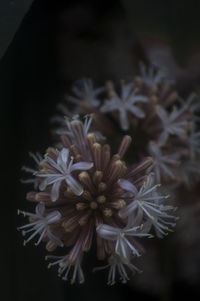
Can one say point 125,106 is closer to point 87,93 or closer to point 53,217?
point 87,93

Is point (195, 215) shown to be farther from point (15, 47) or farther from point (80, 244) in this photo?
point (15, 47)

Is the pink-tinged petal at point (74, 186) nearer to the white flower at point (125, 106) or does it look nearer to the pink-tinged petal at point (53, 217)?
the pink-tinged petal at point (53, 217)

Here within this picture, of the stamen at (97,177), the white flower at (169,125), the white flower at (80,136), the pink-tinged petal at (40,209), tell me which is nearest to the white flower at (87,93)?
the white flower at (169,125)

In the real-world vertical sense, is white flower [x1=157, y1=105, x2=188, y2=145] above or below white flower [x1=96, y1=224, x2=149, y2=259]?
above

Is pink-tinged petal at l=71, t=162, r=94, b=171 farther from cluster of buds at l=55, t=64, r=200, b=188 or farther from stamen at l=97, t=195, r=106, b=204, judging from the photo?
cluster of buds at l=55, t=64, r=200, b=188

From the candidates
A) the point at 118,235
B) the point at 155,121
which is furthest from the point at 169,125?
the point at 118,235

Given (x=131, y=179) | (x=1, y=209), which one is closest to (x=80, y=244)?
(x=131, y=179)

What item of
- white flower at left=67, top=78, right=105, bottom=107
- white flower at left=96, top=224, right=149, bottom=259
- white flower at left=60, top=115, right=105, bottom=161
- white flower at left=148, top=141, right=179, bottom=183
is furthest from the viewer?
white flower at left=67, top=78, right=105, bottom=107

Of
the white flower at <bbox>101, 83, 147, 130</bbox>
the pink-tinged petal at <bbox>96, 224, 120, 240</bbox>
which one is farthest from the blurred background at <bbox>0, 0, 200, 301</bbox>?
the pink-tinged petal at <bbox>96, 224, 120, 240</bbox>
